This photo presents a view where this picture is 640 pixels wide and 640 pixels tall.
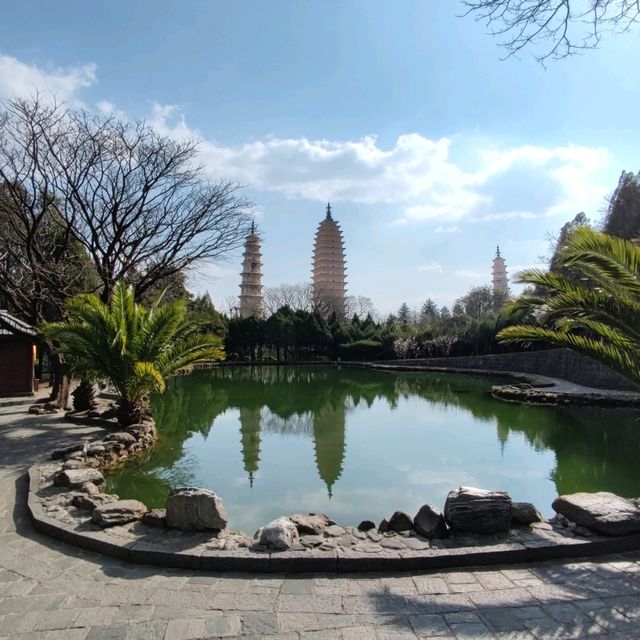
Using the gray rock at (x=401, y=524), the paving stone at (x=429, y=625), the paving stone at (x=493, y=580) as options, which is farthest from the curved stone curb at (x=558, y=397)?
the paving stone at (x=429, y=625)

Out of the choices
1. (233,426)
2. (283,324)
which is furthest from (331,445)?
(283,324)

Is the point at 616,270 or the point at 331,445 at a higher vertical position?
the point at 616,270

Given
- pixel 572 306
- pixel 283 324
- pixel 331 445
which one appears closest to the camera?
pixel 572 306

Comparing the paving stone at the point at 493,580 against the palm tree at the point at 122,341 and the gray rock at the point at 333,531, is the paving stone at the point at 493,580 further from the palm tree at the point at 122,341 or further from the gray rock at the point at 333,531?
the palm tree at the point at 122,341

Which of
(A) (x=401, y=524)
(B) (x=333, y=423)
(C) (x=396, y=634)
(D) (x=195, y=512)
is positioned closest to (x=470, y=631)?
(C) (x=396, y=634)

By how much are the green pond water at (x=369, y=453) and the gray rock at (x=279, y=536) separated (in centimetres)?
160

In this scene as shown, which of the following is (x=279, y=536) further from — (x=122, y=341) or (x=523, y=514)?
(x=122, y=341)

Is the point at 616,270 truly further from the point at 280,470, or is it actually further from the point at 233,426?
the point at 233,426

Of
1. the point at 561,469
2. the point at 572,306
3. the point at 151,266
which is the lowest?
the point at 561,469

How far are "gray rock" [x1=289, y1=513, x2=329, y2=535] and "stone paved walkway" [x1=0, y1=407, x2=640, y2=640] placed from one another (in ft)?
2.58

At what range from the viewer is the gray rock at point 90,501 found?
466 cm

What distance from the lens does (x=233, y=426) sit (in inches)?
471

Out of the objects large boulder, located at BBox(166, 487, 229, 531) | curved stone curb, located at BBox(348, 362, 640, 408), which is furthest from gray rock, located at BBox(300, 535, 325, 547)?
curved stone curb, located at BBox(348, 362, 640, 408)

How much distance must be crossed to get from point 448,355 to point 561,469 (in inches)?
993
